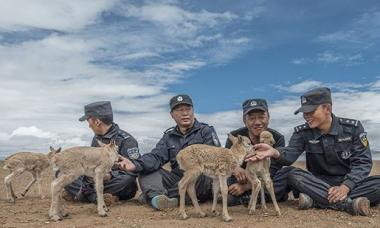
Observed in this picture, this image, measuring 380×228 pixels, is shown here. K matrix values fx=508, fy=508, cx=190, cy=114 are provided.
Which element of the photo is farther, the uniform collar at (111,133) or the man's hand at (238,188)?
the uniform collar at (111,133)

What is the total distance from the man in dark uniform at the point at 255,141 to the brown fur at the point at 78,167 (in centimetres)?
257

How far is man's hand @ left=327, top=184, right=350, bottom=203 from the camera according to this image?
9281mm

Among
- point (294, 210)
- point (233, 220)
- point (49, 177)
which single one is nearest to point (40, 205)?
point (233, 220)

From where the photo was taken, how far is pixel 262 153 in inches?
361

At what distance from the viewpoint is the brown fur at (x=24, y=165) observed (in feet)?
40.1

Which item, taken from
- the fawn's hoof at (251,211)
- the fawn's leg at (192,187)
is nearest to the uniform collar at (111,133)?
the fawn's leg at (192,187)

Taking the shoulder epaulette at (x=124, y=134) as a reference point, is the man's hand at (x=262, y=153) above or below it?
below

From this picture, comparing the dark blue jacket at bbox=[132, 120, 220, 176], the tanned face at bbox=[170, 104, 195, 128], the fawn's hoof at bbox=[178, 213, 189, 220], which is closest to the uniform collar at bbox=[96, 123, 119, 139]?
the dark blue jacket at bbox=[132, 120, 220, 176]

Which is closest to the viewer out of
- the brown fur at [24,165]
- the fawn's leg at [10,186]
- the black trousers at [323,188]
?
the black trousers at [323,188]

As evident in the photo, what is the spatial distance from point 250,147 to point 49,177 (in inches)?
539

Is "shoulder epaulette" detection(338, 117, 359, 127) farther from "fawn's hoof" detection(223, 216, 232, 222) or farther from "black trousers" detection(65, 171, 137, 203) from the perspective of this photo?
"black trousers" detection(65, 171, 137, 203)

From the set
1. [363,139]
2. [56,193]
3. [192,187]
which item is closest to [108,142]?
[56,193]

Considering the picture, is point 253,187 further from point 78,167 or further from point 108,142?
point 108,142

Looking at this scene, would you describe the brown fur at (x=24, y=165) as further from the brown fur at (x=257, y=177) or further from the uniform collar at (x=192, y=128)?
the brown fur at (x=257, y=177)
